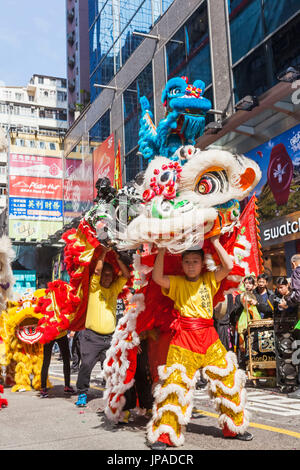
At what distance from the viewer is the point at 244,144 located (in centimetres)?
1255

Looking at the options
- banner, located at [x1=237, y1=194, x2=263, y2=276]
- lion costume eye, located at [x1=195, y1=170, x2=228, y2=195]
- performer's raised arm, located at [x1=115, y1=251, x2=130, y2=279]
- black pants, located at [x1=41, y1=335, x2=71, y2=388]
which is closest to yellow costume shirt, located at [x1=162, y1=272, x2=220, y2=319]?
lion costume eye, located at [x1=195, y1=170, x2=228, y2=195]

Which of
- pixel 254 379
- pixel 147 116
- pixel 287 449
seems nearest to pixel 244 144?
pixel 147 116

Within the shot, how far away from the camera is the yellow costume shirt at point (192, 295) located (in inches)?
142

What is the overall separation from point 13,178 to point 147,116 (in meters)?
21.6

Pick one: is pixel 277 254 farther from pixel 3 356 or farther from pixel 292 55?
pixel 3 356

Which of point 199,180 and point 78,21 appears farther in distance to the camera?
point 78,21

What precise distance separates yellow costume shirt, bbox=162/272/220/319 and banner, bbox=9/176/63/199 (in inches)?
953

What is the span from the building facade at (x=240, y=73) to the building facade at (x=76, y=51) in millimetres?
23091

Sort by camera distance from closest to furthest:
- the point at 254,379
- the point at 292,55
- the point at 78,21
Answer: the point at 254,379 → the point at 292,55 → the point at 78,21

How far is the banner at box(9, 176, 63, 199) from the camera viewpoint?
2686 centimetres

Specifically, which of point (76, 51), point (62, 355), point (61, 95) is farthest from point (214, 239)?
point (61, 95)

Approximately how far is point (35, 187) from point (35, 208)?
123 centimetres

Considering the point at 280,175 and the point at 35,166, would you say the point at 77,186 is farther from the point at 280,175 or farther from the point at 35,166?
the point at 280,175

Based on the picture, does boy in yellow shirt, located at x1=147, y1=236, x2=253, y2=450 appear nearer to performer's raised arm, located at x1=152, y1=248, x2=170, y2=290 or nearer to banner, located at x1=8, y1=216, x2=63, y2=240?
performer's raised arm, located at x1=152, y1=248, x2=170, y2=290
